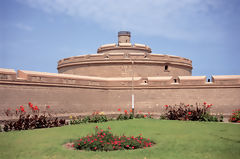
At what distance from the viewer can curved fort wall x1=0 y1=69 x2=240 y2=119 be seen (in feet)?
62.5

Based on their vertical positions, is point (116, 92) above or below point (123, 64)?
below

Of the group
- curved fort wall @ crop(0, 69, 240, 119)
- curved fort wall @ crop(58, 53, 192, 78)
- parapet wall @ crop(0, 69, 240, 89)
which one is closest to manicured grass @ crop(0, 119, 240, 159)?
parapet wall @ crop(0, 69, 240, 89)

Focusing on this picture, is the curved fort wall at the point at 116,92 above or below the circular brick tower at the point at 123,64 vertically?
below

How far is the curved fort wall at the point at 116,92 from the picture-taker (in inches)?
750

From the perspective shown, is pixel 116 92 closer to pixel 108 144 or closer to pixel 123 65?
pixel 123 65

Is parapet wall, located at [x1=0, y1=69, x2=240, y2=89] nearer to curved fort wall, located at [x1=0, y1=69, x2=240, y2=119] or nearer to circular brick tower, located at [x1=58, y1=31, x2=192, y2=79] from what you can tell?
curved fort wall, located at [x1=0, y1=69, x2=240, y2=119]

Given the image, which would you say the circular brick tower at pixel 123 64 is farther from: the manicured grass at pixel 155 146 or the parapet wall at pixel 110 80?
the manicured grass at pixel 155 146

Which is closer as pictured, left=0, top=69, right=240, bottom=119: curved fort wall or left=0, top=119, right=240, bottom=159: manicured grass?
left=0, top=119, right=240, bottom=159: manicured grass

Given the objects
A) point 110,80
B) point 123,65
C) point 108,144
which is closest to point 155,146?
point 108,144

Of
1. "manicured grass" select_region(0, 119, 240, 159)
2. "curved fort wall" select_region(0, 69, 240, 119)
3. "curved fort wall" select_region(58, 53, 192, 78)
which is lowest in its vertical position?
"manicured grass" select_region(0, 119, 240, 159)

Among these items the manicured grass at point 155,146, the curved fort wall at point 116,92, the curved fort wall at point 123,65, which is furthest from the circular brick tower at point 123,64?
the manicured grass at point 155,146

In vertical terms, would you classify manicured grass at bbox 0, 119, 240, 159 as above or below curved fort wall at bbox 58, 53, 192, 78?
below

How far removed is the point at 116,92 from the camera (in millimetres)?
23375

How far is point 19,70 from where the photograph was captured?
741 inches
